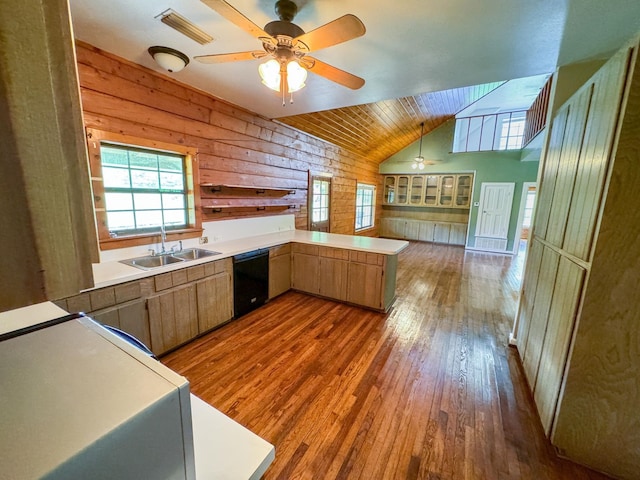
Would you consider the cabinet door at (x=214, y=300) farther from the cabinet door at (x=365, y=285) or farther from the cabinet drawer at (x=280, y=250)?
the cabinet door at (x=365, y=285)

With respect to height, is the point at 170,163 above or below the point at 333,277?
above

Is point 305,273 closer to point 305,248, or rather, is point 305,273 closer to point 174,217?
point 305,248

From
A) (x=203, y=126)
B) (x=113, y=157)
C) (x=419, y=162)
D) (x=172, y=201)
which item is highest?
(x=419, y=162)

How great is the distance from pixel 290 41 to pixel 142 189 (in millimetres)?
1946

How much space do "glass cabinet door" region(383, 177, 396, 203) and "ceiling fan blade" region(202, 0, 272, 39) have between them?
7.65m

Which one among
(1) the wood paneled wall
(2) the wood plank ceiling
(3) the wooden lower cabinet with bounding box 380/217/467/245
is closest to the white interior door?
(3) the wooden lower cabinet with bounding box 380/217/467/245

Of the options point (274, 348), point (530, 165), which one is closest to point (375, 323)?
point (274, 348)

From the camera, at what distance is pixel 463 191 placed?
25.0 feet

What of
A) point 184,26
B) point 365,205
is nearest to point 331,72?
point 184,26

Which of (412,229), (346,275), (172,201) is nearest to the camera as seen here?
(172,201)

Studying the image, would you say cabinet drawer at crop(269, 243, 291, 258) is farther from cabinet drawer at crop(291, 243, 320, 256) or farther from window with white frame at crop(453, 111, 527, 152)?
window with white frame at crop(453, 111, 527, 152)

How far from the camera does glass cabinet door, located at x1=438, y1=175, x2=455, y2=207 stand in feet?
25.3

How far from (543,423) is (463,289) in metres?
2.74

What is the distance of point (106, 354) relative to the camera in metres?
0.63
